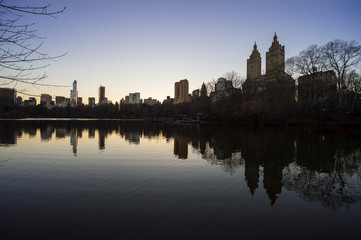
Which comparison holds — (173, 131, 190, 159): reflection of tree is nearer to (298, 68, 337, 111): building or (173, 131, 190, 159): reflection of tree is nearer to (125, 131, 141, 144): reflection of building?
(125, 131, 141, 144): reflection of building

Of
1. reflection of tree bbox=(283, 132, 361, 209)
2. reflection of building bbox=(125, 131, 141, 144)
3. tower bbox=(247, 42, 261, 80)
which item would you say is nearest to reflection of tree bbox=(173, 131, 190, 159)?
reflection of building bbox=(125, 131, 141, 144)

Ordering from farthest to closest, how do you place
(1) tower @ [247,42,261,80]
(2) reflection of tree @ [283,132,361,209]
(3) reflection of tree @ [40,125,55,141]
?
(1) tower @ [247,42,261,80]
(3) reflection of tree @ [40,125,55,141]
(2) reflection of tree @ [283,132,361,209]

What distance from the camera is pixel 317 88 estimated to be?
5328cm

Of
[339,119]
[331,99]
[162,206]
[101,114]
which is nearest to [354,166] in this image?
[162,206]

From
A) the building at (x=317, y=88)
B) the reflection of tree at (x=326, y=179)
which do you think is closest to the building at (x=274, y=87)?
the building at (x=317, y=88)

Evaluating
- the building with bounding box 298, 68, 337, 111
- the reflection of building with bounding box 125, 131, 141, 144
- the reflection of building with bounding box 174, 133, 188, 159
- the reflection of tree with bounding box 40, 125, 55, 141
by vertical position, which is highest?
the building with bounding box 298, 68, 337, 111

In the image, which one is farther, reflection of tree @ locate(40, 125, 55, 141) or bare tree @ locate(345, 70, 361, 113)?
bare tree @ locate(345, 70, 361, 113)

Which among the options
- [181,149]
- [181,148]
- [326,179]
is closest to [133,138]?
[181,148]

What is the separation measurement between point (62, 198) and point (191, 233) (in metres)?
4.83

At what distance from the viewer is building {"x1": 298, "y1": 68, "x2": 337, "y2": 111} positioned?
51178 mm

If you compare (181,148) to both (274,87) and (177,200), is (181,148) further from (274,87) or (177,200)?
(274,87)

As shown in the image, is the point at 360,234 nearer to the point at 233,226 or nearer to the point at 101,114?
the point at 233,226

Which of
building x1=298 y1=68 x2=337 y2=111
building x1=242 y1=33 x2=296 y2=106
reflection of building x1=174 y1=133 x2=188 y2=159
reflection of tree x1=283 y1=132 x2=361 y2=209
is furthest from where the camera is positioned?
building x1=242 y1=33 x2=296 y2=106

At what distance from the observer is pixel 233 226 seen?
5.59 metres
